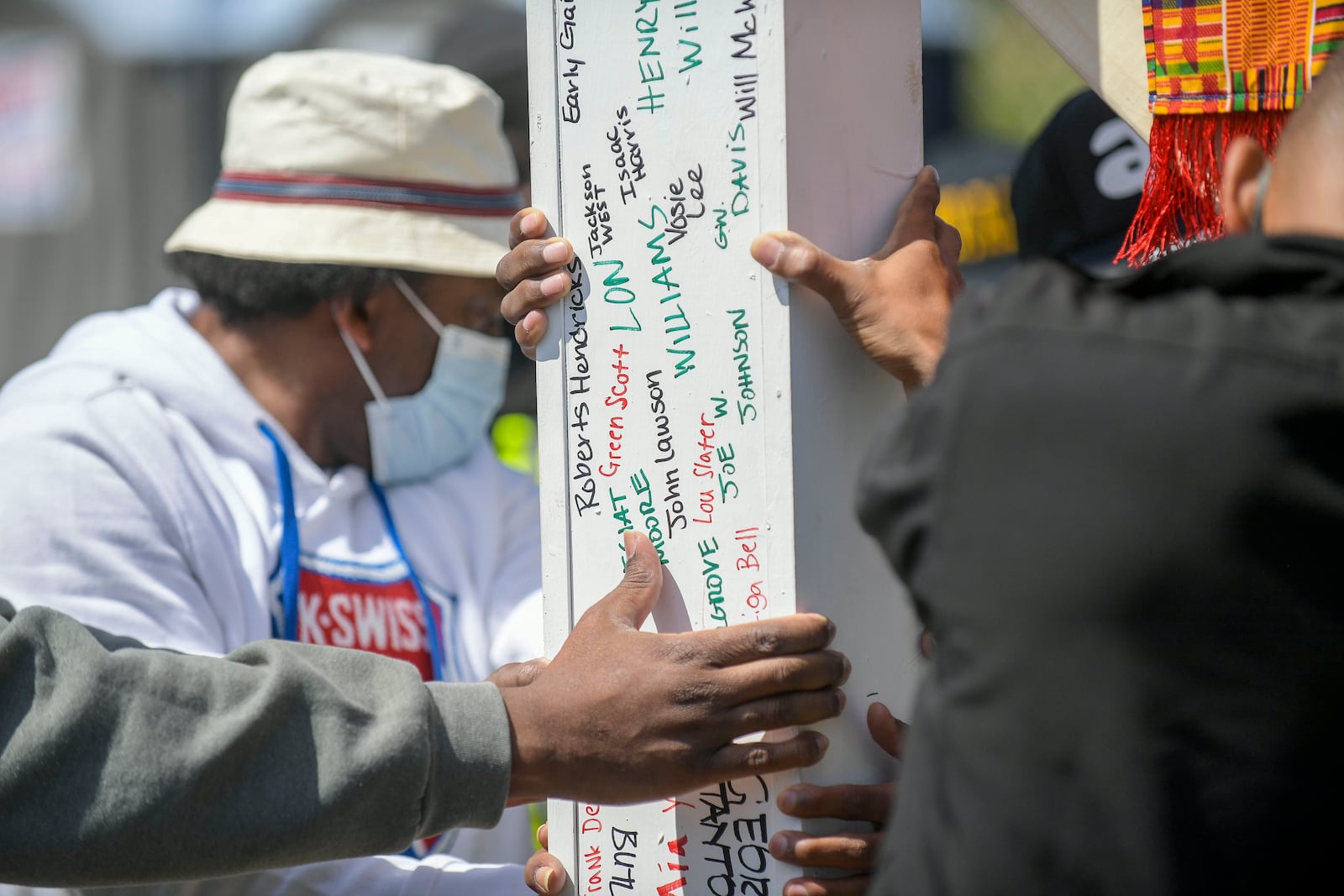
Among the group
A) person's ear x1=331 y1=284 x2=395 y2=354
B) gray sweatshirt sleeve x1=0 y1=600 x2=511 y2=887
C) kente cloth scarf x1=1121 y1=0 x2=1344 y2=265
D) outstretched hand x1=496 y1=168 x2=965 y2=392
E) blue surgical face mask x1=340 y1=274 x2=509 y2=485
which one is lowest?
gray sweatshirt sleeve x1=0 y1=600 x2=511 y2=887

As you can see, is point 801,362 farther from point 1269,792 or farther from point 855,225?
point 1269,792

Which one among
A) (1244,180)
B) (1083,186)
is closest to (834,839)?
(1244,180)

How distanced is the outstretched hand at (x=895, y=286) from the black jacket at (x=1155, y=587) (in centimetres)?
45

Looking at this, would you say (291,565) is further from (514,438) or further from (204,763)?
(514,438)

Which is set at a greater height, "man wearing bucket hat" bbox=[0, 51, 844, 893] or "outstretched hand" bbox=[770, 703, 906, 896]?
"man wearing bucket hat" bbox=[0, 51, 844, 893]

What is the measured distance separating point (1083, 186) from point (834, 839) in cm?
171

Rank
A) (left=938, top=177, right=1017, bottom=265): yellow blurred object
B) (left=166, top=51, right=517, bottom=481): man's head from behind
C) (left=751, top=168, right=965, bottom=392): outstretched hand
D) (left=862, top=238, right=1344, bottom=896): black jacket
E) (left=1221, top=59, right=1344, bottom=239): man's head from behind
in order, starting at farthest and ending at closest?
(left=938, top=177, right=1017, bottom=265): yellow blurred object
(left=166, top=51, right=517, bottom=481): man's head from behind
(left=751, top=168, right=965, bottom=392): outstretched hand
(left=1221, top=59, right=1344, bottom=239): man's head from behind
(left=862, top=238, right=1344, bottom=896): black jacket

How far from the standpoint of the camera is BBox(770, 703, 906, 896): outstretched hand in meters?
1.27

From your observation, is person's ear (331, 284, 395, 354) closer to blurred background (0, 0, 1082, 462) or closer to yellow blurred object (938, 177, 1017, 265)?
blurred background (0, 0, 1082, 462)

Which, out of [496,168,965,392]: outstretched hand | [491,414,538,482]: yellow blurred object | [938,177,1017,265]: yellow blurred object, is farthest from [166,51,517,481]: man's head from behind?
[938,177,1017,265]: yellow blurred object

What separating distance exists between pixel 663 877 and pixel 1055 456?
0.78m

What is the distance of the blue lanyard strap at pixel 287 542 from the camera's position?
2.22m

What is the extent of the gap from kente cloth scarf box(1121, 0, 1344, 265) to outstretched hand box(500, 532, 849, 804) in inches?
24.8

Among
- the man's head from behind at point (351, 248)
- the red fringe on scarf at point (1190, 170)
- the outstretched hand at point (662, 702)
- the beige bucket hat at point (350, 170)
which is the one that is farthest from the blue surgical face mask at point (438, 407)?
the red fringe on scarf at point (1190, 170)
